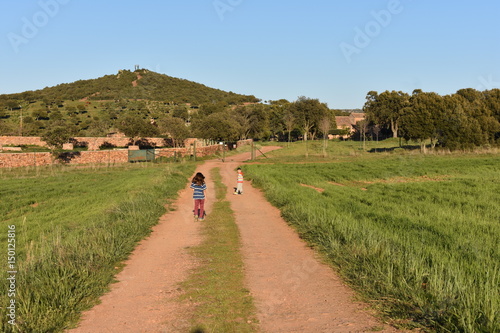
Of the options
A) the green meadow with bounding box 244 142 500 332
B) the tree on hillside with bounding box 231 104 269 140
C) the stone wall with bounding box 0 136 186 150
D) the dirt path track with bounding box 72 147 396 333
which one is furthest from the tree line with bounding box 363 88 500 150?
the dirt path track with bounding box 72 147 396 333

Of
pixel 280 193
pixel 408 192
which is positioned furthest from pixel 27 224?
pixel 408 192

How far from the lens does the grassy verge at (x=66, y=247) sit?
5129 millimetres

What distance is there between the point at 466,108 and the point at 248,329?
58.6 m

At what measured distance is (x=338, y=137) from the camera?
11331 cm

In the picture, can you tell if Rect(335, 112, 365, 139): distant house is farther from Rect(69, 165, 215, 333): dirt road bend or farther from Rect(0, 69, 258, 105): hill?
Rect(69, 165, 215, 333): dirt road bend

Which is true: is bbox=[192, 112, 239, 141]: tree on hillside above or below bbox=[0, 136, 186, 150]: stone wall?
above

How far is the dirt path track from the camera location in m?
4.93

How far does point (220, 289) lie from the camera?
616cm

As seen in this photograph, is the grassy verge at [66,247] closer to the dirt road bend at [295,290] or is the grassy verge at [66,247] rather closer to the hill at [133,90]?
the dirt road bend at [295,290]

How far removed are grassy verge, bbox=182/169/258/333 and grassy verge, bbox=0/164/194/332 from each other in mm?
1595

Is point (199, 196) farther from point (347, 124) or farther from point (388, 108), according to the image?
point (347, 124)

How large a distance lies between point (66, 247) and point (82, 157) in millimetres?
36836

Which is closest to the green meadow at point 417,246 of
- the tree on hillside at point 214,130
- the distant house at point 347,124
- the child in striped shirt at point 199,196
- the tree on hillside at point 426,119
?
the child in striped shirt at point 199,196

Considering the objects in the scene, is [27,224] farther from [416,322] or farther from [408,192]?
[408,192]
